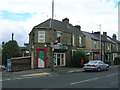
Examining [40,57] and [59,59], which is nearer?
[40,57]

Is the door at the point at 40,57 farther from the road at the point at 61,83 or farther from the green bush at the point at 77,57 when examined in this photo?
the road at the point at 61,83

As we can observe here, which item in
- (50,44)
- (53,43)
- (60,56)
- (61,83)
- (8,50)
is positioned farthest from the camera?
(8,50)

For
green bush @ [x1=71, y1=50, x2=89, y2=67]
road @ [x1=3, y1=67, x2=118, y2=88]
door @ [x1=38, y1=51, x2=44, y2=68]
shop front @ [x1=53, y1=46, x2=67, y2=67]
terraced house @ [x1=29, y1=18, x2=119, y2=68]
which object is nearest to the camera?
road @ [x1=3, y1=67, x2=118, y2=88]

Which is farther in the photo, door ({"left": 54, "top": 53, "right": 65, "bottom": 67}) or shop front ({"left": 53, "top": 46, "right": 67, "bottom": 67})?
door ({"left": 54, "top": 53, "right": 65, "bottom": 67})

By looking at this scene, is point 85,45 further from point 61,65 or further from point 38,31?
point 38,31

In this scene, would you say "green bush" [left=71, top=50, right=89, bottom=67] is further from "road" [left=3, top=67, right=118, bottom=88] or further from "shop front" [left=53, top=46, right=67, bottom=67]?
"road" [left=3, top=67, right=118, bottom=88]

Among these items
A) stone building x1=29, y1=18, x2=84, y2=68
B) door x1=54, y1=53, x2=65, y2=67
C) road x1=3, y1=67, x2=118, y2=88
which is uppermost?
stone building x1=29, y1=18, x2=84, y2=68

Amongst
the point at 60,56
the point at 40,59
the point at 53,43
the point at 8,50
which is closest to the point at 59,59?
the point at 60,56

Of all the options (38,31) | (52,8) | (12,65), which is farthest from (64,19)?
(12,65)

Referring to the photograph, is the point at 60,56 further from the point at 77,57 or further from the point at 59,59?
the point at 77,57

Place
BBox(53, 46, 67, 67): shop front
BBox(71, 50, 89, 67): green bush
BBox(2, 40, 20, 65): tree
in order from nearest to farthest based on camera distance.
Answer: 1. BBox(53, 46, 67, 67): shop front
2. BBox(71, 50, 89, 67): green bush
3. BBox(2, 40, 20, 65): tree

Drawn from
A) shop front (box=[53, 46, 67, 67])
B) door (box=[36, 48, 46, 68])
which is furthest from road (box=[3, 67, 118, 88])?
shop front (box=[53, 46, 67, 67])

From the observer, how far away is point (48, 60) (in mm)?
25375

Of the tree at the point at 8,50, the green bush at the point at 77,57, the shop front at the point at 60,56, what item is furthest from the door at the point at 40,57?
the tree at the point at 8,50
